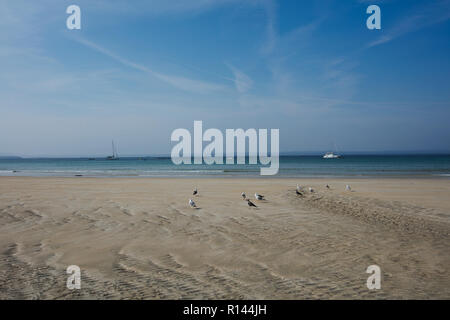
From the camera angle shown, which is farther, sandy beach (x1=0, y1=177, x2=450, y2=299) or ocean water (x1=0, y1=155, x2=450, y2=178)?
ocean water (x1=0, y1=155, x2=450, y2=178)

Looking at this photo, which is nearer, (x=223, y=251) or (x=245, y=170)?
(x=223, y=251)

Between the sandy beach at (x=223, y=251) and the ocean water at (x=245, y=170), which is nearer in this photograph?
the sandy beach at (x=223, y=251)

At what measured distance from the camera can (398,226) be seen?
9.08 meters

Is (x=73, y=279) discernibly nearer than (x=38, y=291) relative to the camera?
No

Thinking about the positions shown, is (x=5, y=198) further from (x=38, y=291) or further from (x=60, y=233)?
(x=38, y=291)

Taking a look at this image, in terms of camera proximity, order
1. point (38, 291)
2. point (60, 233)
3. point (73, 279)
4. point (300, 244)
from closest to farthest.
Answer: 1. point (38, 291)
2. point (73, 279)
3. point (300, 244)
4. point (60, 233)

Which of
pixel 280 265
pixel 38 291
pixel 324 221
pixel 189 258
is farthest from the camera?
pixel 324 221

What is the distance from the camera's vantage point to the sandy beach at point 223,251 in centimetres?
479

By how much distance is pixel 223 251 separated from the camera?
6719 mm

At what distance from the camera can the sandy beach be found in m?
4.79

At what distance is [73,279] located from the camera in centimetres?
512
